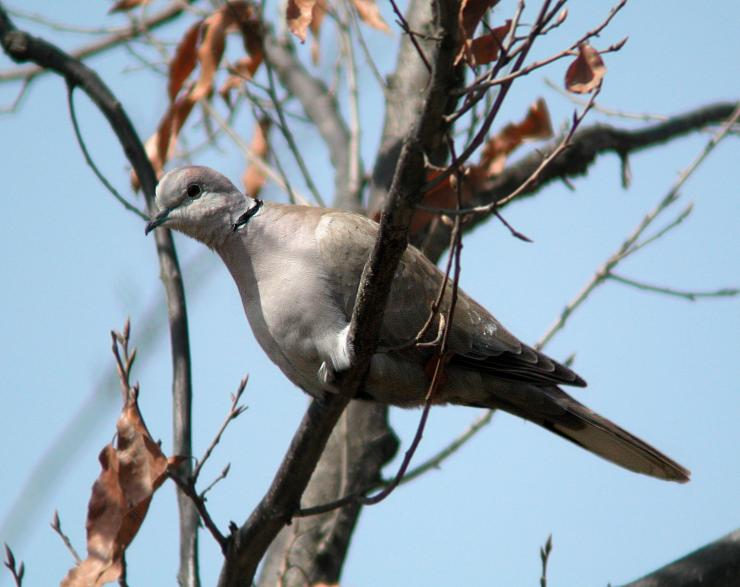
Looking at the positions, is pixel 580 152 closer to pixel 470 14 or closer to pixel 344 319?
pixel 344 319

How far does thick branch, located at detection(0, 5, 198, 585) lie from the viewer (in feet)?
11.2

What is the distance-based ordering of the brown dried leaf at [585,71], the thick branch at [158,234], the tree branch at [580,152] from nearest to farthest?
the brown dried leaf at [585,71] < the thick branch at [158,234] < the tree branch at [580,152]

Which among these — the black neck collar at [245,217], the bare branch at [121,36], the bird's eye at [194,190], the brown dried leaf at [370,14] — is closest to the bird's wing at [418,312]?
the black neck collar at [245,217]

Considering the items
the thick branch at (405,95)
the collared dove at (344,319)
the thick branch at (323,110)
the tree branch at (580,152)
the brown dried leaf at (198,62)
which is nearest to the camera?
the collared dove at (344,319)

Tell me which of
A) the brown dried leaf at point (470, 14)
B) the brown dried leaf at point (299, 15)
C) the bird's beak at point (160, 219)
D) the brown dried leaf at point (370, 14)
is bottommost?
the brown dried leaf at point (470, 14)

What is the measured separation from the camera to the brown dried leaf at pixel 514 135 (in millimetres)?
4242

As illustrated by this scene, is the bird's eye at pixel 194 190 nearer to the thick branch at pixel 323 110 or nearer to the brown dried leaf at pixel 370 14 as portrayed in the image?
the brown dried leaf at pixel 370 14

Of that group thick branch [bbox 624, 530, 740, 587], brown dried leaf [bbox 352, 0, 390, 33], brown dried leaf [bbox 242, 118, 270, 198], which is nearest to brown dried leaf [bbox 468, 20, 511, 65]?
brown dried leaf [bbox 352, 0, 390, 33]

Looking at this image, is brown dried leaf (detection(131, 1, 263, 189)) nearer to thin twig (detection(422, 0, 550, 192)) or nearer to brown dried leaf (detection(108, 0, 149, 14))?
brown dried leaf (detection(108, 0, 149, 14))

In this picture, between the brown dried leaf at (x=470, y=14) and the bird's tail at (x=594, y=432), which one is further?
the bird's tail at (x=594, y=432)

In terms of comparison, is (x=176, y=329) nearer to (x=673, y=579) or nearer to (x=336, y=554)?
(x=336, y=554)

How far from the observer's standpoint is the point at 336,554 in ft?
14.0

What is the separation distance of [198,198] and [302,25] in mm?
936

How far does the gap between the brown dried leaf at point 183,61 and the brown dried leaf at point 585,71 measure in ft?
6.65
